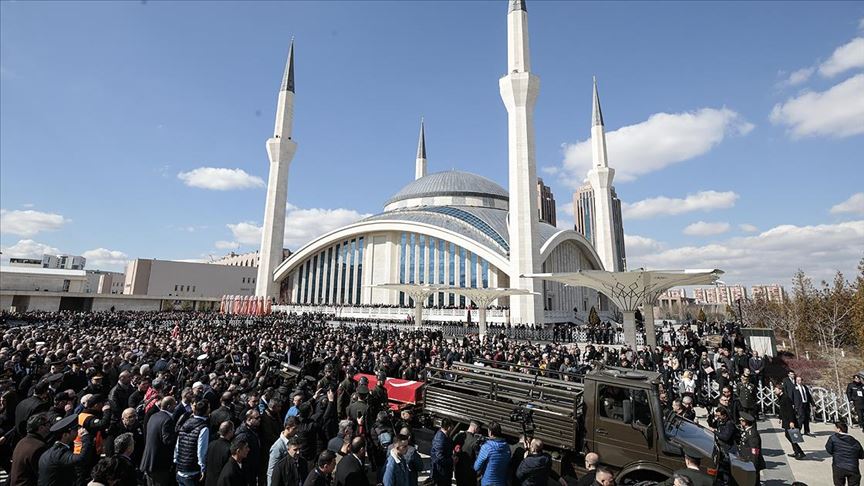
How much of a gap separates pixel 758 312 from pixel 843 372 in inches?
1210

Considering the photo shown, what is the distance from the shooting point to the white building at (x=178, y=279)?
69.8 meters

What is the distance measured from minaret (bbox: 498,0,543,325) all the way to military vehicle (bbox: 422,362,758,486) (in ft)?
76.5

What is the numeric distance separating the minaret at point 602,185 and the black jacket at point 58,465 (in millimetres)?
48548

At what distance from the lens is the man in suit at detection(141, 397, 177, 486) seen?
531cm

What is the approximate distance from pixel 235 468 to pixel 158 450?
1.79 meters

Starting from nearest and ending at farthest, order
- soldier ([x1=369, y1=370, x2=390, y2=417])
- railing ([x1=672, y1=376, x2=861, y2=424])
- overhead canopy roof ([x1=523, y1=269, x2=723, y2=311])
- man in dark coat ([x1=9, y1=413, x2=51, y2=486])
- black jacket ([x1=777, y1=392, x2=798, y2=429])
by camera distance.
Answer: man in dark coat ([x1=9, y1=413, x2=51, y2=486]) < soldier ([x1=369, y1=370, x2=390, y2=417]) < black jacket ([x1=777, y1=392, x2=798, y2=429]) < railing ([x1=672, y1=376, x2=861, y2=424]) < overhead canopy roof ([x1=523, y1=269, x2=723, y2=311])

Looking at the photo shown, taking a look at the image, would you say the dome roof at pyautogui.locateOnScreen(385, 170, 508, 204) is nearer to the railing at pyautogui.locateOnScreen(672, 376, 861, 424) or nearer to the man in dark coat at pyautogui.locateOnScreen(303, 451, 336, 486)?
the railing at pyautogui.locateOnScreen(672, 376, 861, 424)

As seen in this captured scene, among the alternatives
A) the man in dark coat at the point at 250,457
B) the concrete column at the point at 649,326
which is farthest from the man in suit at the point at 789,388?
the man in dark coat at the point at 250,457

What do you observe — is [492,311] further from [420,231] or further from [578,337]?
[420,231]

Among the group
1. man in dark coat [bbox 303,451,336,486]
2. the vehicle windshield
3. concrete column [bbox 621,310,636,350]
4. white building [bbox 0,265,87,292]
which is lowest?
the vehicle windshield

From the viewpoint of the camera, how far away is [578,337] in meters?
25.3

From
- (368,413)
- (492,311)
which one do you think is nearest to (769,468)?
(368,413)

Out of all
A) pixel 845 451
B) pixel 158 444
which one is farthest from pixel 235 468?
pixel 845 451

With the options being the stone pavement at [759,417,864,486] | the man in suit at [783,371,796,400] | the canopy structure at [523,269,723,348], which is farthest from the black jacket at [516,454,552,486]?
the canopy structure at [523,269,723,348]
